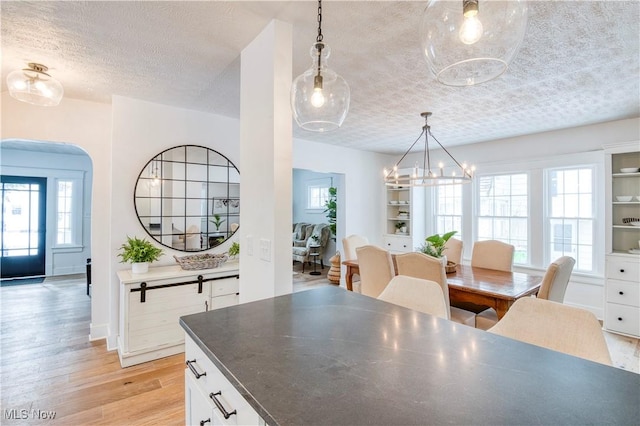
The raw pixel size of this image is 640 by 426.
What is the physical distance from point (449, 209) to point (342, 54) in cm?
430

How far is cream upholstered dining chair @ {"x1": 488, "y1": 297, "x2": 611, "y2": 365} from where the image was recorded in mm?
1168

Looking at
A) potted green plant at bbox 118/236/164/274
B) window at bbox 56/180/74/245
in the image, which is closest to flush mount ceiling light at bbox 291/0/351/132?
potted green plant at bbox 118/236/164/274

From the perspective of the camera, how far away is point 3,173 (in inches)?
230

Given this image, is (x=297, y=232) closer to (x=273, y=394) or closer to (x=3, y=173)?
(x=3, y=173)

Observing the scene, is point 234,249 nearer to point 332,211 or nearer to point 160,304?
point 160,304

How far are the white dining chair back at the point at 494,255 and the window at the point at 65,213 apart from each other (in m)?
7.70

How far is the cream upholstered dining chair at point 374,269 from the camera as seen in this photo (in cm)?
292

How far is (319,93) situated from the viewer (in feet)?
4.98

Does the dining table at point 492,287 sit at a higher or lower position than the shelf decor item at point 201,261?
lower

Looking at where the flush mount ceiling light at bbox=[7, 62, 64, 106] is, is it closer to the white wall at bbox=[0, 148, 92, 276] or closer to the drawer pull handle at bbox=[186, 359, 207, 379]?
the drawer pull handle at bbox=[186, 359, 207, 379]

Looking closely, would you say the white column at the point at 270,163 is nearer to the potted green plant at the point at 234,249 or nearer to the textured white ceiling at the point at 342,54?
the textured white ceiling at the point at 342,54

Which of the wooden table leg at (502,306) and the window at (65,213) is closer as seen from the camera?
the wooden table leg at (502,306)

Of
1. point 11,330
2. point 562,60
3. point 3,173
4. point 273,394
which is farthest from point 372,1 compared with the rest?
point 3,173

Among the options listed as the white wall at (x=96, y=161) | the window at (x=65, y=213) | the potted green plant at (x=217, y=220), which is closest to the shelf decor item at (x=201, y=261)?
the potted green plant at (x=217, y=220)
